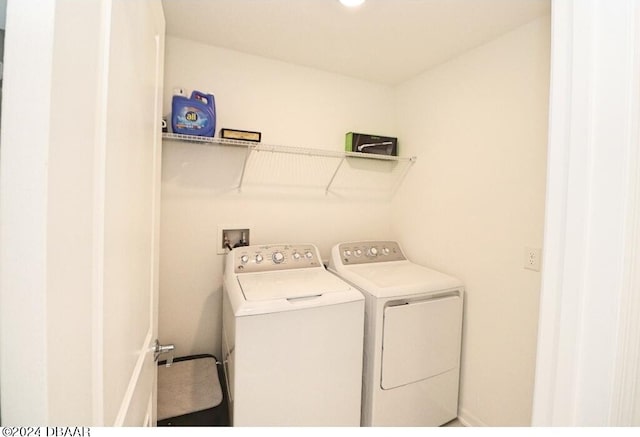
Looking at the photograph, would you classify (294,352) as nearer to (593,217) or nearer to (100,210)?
(100,210)

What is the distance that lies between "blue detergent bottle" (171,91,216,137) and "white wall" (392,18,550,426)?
160cm

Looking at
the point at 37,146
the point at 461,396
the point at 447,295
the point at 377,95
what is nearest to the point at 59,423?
the point at 37,146

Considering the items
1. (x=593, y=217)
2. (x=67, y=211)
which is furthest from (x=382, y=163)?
(x=67, y=211)

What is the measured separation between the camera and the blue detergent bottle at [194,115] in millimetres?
1638

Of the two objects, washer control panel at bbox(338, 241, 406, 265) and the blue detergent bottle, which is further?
washer control panel at bbox(338, 241, 406, 265)

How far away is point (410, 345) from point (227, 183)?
5.28 feet

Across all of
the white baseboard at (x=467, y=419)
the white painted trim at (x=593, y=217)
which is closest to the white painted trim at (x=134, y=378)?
the white painted trim at (x=593, y=217)

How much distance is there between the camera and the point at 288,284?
160 cm

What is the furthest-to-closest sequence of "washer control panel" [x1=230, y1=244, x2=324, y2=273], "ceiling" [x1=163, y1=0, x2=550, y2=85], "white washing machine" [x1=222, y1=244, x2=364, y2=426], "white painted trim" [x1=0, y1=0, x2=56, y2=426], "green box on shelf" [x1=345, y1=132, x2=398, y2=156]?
"green box on shelf" [x1=345, y1=132, x2=398, y2=156] < "washer control panel" [x1=230, y1=244, x2=324, y2=273] < "ceiling" [x1=163, y1=0, x2=550, y2=85] < "white washing machine" [x1=222, y1=244, x2=364, y2=426] < "white painted trim" [x1=0, y1=0, x2=56, y2=426]

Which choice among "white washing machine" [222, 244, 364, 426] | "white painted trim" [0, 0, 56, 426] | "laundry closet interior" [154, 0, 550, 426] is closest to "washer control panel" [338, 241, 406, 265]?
"laundry closet interior" [154, 0, 550, 426]

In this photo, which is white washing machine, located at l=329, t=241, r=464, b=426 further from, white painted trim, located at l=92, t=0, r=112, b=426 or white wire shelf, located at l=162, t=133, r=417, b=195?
white painted trim, located at l=92, t=0, r=112, b=426

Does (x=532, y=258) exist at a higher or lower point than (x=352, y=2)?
lower

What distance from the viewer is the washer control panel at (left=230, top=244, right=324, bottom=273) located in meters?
1.79

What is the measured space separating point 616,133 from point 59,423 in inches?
41.8
